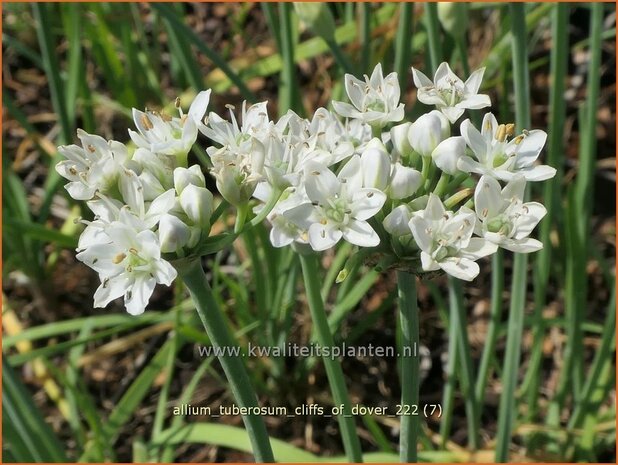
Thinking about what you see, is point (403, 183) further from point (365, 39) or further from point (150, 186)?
point (365, 39)

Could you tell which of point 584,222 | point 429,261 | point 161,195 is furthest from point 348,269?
point 584,222

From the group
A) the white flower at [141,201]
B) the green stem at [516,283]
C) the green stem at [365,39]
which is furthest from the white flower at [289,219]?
the green stem at [365,39]

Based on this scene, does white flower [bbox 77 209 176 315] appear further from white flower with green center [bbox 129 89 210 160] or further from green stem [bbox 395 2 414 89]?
green stem [bbox 395 2 414 89]

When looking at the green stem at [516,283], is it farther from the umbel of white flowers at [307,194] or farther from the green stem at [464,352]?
the umbel of white flowers at [307,194]

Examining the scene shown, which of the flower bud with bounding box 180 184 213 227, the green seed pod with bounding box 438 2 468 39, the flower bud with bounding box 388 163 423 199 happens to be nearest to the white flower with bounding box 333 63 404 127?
the flower bud with bounding box 388 163 423 199

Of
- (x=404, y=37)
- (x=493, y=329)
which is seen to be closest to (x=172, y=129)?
(x=404, y=37)

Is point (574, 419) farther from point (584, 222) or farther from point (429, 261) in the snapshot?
point (429, 261)

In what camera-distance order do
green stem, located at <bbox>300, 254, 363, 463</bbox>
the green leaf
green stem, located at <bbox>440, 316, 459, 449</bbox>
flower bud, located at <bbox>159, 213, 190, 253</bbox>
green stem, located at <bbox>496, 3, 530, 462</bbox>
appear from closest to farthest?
1. flower bud, located at <bbox>159, 213, 190, 253</bbox>
2. green stem, located at <bbox>300, 254, 363, 463</bbox>
3. green stem, located at <bbox>496, 3, 530, 462</bbox>
4. the green leaf
5. green stem, located at <bbox>440, 316, 459, 449</bbox>
